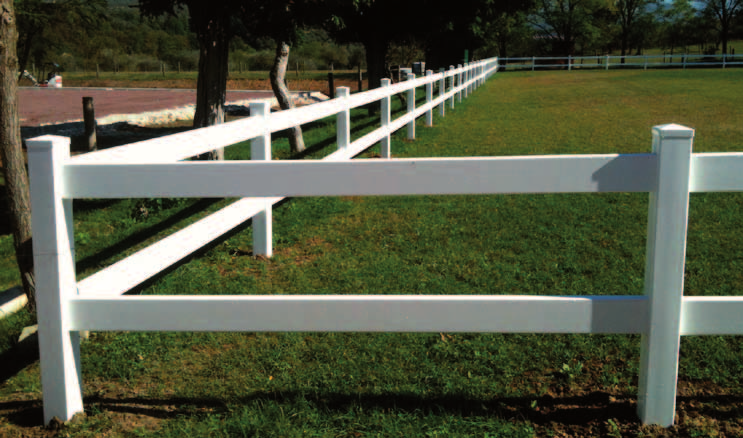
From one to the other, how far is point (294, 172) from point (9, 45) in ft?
7.43

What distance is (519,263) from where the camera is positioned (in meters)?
6.03

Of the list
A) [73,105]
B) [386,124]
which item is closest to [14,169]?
[386,124]

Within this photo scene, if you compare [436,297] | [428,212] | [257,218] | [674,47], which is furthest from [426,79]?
[674,47]

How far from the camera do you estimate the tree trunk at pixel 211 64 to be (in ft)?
36.9

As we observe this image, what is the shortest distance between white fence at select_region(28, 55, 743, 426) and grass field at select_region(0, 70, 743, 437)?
0.40 meters

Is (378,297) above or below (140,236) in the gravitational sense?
above

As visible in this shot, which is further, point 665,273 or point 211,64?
point 211,64

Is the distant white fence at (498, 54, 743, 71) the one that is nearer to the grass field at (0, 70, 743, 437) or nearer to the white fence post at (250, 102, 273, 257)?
the grass field at (0, 70, 743, 437)

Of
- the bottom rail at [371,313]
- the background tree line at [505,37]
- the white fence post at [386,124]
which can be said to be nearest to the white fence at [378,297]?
the bottom rail at [371,313]

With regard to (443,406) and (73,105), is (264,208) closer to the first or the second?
(443,406)

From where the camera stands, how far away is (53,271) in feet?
11.1

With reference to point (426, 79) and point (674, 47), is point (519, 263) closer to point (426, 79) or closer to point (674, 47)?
point (426, 79)

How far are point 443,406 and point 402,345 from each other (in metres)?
0.88

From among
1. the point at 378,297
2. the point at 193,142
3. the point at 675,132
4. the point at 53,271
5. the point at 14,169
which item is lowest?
the point at 378,297
